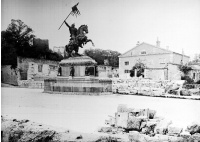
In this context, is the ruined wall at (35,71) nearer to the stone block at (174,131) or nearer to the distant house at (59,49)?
the distant house at (59,49)

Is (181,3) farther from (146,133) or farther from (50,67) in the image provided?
(50,67)

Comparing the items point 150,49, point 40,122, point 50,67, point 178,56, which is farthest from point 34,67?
point 178,56

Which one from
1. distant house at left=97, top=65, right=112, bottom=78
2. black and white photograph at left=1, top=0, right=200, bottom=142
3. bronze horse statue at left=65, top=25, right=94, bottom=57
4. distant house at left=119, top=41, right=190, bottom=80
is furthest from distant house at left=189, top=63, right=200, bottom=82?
bronze horse statue at left=65, top=25, right=94, bottom=57

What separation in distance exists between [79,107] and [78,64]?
3.41 feet

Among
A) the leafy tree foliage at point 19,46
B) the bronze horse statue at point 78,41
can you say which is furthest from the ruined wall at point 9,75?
the bronze horse statue at point 78,41

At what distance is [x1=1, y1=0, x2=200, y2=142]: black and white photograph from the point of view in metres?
5.28

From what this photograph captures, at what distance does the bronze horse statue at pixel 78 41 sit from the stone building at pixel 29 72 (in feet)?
1.53

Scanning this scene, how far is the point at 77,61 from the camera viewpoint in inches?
241

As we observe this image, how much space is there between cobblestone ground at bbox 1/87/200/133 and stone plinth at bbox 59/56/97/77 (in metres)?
0.57

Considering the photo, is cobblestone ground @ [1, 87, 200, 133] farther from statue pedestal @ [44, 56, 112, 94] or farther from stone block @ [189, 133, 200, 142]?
stone block @ [189, 133, 200, 142]

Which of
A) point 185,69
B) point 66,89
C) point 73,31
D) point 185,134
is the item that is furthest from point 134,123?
point 73,31

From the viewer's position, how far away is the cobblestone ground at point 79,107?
529cm

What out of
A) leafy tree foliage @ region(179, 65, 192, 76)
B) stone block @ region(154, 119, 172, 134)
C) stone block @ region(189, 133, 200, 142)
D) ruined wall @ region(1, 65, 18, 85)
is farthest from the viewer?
ruined wall @ region(1, 65, 18, 85)

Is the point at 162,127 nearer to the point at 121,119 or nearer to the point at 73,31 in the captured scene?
the point at 121,119
